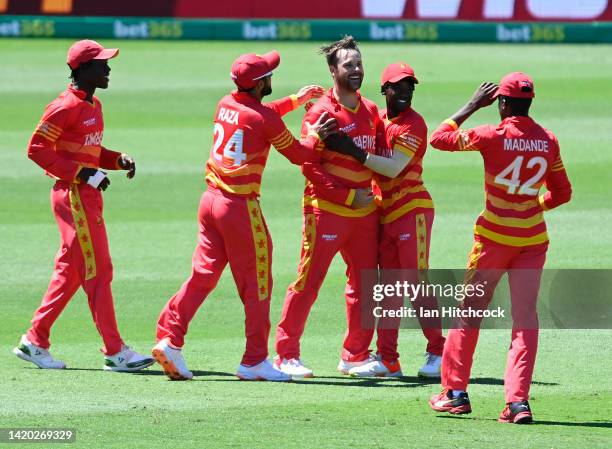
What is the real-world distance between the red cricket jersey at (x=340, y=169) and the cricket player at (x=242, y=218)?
6.0 inches

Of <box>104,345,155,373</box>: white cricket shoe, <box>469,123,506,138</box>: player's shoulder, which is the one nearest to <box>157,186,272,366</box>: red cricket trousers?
<box>104,345,155,373</box>: white cricket shoe

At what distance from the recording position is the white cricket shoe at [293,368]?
8477mm

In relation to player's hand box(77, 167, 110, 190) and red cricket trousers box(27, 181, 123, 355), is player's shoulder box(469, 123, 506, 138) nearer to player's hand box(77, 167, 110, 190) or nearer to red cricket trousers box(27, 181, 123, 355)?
player's hand box(77, 167, 110, 190)

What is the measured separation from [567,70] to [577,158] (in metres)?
5.49

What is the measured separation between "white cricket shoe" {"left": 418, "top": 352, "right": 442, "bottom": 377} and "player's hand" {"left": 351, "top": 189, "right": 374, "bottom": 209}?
43.8 inches

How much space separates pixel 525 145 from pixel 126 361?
3.06m

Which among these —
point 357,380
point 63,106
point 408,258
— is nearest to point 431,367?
point 357,380

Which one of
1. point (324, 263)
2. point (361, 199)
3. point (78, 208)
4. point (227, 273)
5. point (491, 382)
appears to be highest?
point (361, 199)

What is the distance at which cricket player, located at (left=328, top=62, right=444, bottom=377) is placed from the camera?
28.3 ft

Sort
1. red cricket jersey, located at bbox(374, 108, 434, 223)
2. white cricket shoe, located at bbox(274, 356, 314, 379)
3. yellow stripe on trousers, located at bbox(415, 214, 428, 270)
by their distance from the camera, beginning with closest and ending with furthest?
white cricket shoe, located at bbox(274, 356, 314, 379), red cricket jersey, located at bbox(374, 108, 434, 223), yellow stripe on trousers, located at bbox(415, 214, 428, 270)

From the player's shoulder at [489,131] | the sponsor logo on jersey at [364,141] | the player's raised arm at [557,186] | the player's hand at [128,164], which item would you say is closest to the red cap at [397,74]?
the sponsor logo on jersey at [364,141]

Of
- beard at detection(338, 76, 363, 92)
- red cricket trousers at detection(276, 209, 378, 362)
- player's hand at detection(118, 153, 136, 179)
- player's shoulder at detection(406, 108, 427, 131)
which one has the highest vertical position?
beard at detection(338, 76, 363, 92)

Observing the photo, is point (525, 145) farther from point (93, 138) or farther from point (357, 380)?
point (93, 138)

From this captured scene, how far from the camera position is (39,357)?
340 inches
